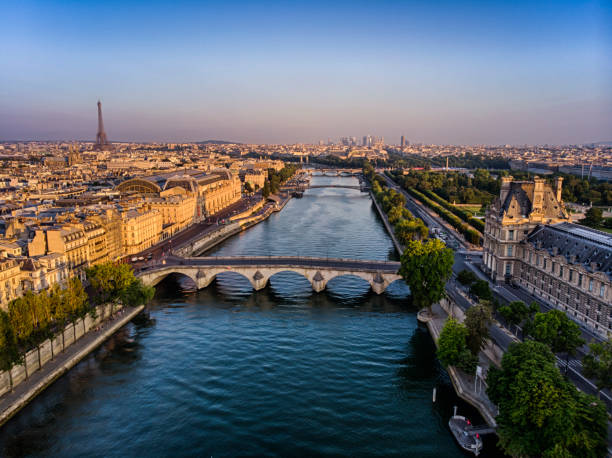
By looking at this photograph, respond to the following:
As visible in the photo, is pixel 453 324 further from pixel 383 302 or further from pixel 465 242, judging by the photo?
pixel 465 242

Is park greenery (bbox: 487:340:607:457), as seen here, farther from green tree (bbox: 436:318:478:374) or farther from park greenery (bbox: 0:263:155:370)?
park greenery (bbox: 0:263:155:370)

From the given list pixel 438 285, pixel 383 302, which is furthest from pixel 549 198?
pixel 383 302

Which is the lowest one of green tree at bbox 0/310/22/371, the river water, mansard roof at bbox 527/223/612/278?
the river water

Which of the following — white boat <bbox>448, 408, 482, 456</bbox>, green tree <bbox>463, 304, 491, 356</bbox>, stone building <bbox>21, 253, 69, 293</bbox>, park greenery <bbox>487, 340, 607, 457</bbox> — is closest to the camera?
park greenery <bbox>487, 340, 607, 457</bbox>

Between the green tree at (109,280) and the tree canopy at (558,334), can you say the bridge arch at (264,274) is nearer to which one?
the green tree at (109,280)

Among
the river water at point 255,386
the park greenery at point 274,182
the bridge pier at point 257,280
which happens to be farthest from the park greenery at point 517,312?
the park greenery at point 274,182

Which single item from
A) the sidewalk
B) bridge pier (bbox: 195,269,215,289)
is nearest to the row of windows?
the sidewalk

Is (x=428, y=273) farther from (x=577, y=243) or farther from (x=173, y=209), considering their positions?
(x=173, y=209)
